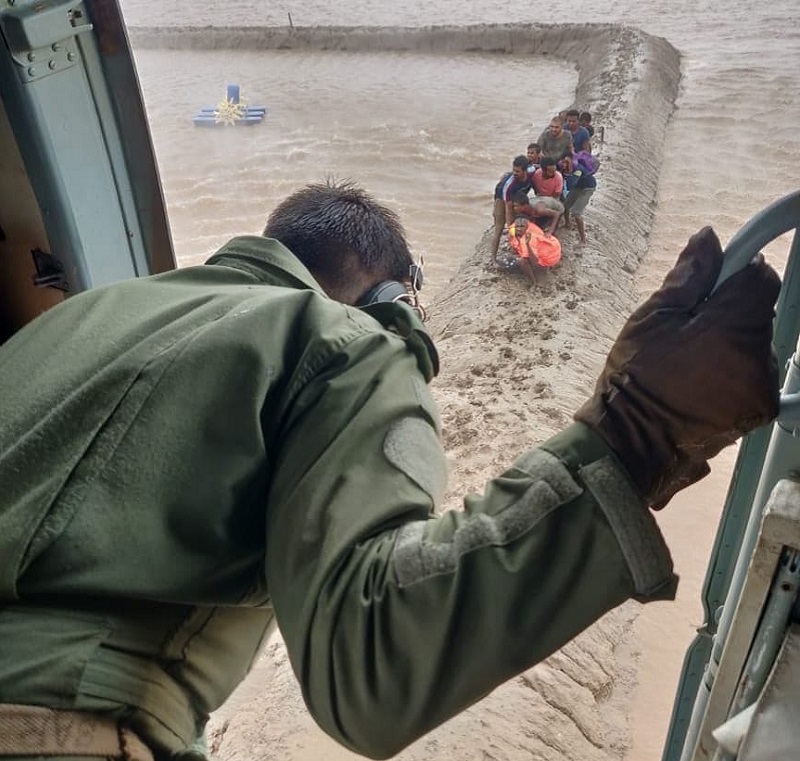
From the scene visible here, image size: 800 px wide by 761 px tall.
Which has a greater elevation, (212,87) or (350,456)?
(350,456)

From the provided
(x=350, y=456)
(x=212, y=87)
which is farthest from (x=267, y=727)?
(x=212, y=87)

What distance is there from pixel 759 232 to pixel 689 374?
17 centimetres

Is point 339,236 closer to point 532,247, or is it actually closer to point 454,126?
point 532,247

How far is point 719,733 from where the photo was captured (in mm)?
858

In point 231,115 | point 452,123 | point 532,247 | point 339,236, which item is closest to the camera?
point 339,236

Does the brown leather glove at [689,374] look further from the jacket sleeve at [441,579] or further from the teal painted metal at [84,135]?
the teal painted metal at [84,135]

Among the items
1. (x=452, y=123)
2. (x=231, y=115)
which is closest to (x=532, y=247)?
(x=452, y=123)

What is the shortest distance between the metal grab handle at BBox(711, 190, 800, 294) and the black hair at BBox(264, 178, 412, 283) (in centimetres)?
96

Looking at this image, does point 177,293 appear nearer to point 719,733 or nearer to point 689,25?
point 719,733

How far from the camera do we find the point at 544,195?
6668mm

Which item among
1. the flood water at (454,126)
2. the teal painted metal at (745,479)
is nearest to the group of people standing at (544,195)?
the flood water at (454,126)

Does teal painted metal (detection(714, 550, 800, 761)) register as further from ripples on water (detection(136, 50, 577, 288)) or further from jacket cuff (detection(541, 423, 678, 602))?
ripples on water (detection(136, 50, 577, 288))

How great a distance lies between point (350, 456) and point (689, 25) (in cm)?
1535

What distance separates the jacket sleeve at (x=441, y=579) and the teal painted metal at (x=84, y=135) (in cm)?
145
